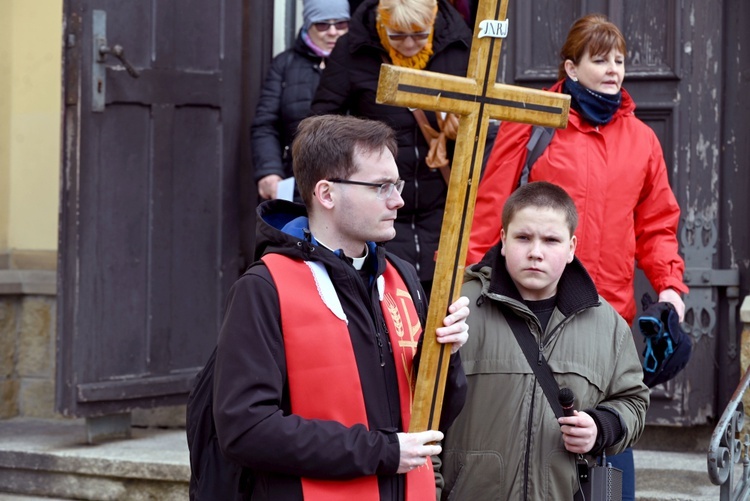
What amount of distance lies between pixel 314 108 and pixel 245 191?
107 cm

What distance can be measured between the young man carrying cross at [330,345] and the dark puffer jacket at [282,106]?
2840mm

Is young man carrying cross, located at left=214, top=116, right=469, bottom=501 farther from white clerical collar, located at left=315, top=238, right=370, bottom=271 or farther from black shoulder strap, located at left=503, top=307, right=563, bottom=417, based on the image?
black shoulder strap, located at left=503, top=307, right=563, bottom=417

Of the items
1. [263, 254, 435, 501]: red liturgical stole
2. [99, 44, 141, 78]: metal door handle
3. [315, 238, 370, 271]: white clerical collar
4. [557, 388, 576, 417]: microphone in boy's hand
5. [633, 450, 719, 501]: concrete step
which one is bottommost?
[633, 450, 719, 501]: concrete step

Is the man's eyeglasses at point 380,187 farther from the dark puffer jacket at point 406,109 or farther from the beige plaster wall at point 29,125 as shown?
the beige plaster wall at point 29,125

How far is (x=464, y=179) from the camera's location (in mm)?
2828

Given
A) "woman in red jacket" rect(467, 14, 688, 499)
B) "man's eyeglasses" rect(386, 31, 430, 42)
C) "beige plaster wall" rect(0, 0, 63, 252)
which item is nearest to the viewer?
"woman in red jacket" rect(467, 14, 688, 499)

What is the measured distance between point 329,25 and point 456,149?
9.73ft

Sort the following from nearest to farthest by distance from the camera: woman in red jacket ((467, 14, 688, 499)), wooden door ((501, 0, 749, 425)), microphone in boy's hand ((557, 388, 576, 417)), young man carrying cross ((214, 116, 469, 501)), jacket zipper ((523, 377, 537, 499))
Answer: young man carrying cross ((214, 116, 469, 501)) → microphone in boy's hand ((557, 388, 576, 417)) → jacket zipper ((523, 377, 537, 499)) → woman in red jacket ((467, 14, 688, 499)) → wooden door ((501, 0, 749, 425))

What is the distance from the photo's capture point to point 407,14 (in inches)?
191

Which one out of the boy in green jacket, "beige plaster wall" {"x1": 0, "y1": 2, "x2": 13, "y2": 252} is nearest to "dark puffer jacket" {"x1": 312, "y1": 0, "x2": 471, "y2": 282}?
the boy in green jacket

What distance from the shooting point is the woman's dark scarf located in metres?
4.20

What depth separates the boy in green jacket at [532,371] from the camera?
3.36 m

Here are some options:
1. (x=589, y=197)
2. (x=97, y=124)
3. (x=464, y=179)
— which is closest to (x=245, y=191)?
(x=97, y=124)

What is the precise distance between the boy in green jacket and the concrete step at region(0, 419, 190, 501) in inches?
83.1
